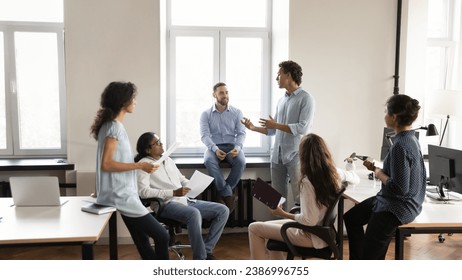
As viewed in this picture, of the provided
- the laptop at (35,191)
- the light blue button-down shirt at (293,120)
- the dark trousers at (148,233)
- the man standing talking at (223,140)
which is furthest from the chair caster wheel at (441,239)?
the laptop at (35,191)

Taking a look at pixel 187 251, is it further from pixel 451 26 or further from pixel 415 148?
pixel 451 26

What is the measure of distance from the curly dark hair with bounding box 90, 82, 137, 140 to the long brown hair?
3.85ft

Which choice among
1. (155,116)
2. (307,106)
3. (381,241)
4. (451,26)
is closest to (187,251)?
(155,116)

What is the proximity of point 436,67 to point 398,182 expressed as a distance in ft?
11.0

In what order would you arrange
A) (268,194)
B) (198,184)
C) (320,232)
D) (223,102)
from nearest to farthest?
(320,232) < (268,194) < (198,184) < (223,102)

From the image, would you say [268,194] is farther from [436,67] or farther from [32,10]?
[436,67]

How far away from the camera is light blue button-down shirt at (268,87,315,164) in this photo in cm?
431

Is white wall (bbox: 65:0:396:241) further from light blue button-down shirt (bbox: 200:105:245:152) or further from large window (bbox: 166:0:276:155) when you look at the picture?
large window (bbox: 166:0:276:155)

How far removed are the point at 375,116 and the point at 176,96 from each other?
2188mm

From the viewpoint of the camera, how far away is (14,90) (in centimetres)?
492

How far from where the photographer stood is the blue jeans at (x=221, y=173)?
183 inches

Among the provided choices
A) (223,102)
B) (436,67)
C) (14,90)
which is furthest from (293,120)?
(14,90)

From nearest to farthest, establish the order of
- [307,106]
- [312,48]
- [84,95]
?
[307,106]
[84,95]
[312,48]

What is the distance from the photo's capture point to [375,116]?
5059mm
